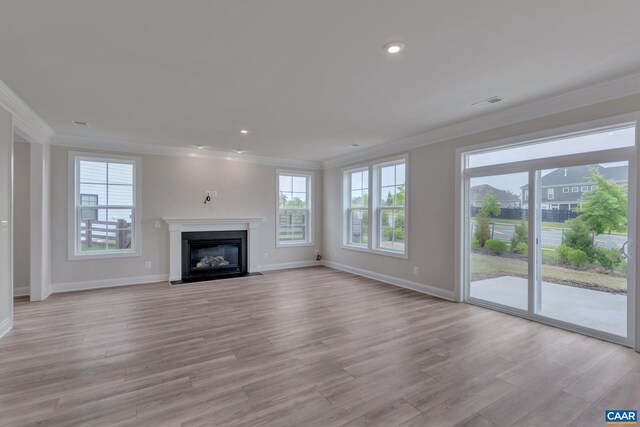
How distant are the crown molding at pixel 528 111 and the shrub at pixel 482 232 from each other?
126 centimetres

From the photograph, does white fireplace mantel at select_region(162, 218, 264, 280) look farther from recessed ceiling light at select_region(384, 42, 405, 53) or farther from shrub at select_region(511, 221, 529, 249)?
recessed ceiling light at select_region(384, 42, 405, 53)

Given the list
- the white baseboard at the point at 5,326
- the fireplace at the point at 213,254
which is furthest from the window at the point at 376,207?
the white baseboard at the point at 5,326

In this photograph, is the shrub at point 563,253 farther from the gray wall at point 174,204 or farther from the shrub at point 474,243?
the gray wall at point 174,204

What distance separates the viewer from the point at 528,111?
3701 mm

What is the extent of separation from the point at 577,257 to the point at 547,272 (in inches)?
14.6

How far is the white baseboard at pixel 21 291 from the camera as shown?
4898 mm

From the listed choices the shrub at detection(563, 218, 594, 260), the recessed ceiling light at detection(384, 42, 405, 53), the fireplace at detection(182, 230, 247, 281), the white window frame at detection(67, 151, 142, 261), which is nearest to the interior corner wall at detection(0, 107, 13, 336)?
the white window frame at detection(67, 151, 142, 261)

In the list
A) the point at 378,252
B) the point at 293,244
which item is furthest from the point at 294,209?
the point at 378,252

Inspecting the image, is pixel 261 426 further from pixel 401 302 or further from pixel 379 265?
pixel 379 265

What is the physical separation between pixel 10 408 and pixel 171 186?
4.42 m

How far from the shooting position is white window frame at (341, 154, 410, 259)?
5453mm

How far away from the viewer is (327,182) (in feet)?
24.8

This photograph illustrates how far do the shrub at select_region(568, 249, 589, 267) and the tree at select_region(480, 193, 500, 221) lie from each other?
0.94 m

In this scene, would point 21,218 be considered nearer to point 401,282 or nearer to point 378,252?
point 378,252
